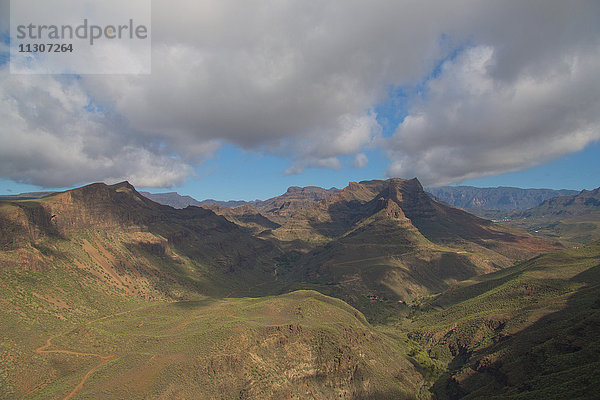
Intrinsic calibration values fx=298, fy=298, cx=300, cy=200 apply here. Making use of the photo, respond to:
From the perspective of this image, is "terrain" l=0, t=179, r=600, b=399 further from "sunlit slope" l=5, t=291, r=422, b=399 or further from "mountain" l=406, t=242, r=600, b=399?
"mountain" l=406, t=242, r=600, b=399

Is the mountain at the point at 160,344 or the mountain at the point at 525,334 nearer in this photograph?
the mountain at the point at 525,334

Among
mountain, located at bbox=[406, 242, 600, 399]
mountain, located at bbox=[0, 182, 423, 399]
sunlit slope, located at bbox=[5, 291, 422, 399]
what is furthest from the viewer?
mountain, located at bbox=[0, 182, 423, 399]

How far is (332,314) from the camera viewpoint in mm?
112750

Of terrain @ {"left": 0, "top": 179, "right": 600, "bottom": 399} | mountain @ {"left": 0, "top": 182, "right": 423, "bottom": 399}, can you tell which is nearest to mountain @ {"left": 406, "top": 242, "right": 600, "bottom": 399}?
A: terrain @ {"left": 0, "top": 179, "right": 600, "bottom": 399}

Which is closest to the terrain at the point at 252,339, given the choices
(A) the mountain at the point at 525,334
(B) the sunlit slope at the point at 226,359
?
(B) the sunlit slope at the point at 226,359

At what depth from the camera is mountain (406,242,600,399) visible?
6681 centimetres

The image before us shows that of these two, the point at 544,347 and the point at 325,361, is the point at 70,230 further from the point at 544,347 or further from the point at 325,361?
the point at 544,347

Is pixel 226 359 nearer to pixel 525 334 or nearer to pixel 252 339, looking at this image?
pixel 252 339

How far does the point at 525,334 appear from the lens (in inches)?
3755

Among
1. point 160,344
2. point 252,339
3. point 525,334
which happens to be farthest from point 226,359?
point 525,334

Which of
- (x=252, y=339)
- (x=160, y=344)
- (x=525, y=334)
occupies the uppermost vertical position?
(x=160, y=344)

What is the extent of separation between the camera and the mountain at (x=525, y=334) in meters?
66.8

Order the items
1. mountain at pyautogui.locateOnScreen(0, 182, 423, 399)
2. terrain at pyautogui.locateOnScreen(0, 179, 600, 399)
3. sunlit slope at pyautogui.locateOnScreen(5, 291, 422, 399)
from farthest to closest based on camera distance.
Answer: terrain at pyautogui.locateOnScreen(0, 179, 600, 399) < mountain at pyautogui.locateOnScreen(0, 182, 423, 399) < sunlit slope at pyautogui.locateOnScreen(5, 291, 422, 399)

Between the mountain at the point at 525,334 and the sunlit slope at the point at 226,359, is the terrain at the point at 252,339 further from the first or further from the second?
the mountain at the point at 525,334
